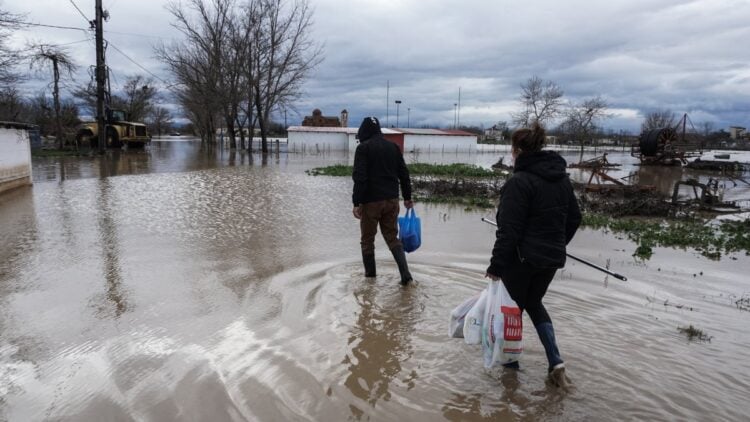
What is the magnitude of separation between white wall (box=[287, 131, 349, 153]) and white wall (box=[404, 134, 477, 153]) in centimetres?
736

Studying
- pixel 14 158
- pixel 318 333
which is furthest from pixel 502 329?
pixel 14 158

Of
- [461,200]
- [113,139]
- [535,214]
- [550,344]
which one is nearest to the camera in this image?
[535,214]

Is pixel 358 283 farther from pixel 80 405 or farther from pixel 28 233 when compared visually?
pixel 28 233

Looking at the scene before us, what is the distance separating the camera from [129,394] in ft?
10.8

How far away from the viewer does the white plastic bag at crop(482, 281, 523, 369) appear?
3369mm

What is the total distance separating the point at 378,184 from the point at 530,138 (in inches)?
93.4

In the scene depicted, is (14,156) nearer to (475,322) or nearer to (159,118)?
(475,322)

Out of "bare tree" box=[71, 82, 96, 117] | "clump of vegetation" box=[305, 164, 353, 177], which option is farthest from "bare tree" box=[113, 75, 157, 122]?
"clump of vegetation" box=[305, 164, 353, 177]

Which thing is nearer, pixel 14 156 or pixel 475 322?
pixel 475 322

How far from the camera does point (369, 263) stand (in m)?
6.01

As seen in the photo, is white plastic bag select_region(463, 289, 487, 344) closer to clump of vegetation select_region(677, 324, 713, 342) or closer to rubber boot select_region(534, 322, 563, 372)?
rubber boot select_region(534, 322, 563, 372)

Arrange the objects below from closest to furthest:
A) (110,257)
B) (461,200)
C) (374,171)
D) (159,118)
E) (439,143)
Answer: (374,171) < (110,257) < (461,200) < (439,143) < (159,118)

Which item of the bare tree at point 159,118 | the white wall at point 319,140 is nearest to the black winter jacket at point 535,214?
the white wall at point 319,140

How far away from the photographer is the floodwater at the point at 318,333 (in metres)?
3.27
